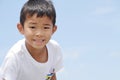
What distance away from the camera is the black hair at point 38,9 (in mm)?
5910

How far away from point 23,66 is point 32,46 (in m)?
0.33

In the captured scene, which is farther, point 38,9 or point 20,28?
point 20,28

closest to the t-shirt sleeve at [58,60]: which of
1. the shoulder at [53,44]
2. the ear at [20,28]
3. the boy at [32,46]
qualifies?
the shoulder at [53,44]

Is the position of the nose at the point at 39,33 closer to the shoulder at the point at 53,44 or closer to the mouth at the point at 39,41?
the mouth at the point at 39,41

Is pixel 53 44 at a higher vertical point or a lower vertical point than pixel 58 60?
higher

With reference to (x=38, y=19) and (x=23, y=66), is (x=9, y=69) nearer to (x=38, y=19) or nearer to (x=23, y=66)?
(x=23, y=66)

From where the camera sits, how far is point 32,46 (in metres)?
6.19

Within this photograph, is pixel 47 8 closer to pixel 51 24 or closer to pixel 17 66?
pixel 51 24

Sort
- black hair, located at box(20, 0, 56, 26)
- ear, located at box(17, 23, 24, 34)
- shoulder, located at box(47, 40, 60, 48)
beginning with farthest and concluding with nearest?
shoulder, located at box(47, 40, 60, 48), ear, located at box(17, 23, 24, 34), black hair, located at box(20, 0, 56, 26)

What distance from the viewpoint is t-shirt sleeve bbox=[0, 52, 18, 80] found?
5883 mm

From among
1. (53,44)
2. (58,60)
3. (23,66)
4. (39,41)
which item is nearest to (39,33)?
(39,41)

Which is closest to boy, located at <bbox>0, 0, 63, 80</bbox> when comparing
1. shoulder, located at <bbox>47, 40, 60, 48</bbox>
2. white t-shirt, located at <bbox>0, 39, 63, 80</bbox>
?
white t-shirt, located at <bbox>0, 39, 63, 80</bbox>

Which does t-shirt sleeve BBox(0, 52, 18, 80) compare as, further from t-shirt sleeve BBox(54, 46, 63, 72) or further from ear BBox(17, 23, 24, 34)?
t-shirt sleeve BBox(54, 46, 63, 72)

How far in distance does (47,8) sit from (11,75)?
43.4 inches
